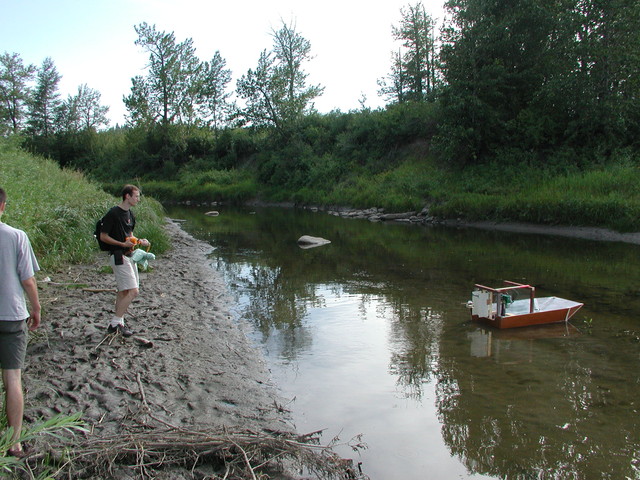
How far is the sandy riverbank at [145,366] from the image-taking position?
514 cm

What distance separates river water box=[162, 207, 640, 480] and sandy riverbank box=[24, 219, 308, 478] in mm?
532

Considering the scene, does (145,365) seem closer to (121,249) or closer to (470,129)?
(121,249)

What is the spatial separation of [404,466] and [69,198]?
13166mm

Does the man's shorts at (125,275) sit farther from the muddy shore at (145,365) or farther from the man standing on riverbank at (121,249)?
the muddy shore at (145,365)

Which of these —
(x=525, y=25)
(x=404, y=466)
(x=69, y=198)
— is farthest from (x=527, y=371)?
(x=525, y=25)

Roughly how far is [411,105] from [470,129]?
1163 cm

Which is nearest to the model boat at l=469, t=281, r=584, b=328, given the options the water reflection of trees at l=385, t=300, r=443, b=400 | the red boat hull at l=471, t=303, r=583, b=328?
the red boat hull at l=471, t=303, r=583, b=328

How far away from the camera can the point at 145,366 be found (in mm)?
6328

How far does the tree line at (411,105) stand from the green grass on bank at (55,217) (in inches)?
580

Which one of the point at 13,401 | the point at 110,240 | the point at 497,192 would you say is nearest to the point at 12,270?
the point at 13,401

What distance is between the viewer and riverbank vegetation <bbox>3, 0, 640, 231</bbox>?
24.0 meters

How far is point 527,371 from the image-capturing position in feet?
24.0

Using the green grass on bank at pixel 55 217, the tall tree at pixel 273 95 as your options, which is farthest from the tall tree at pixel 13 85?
the green grass on bank at pixel 55 217

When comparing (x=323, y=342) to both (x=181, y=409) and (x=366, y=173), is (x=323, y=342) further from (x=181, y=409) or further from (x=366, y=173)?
(x=366, y=173)
